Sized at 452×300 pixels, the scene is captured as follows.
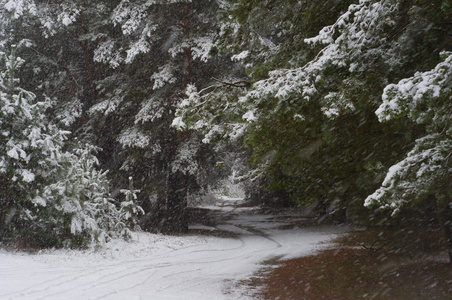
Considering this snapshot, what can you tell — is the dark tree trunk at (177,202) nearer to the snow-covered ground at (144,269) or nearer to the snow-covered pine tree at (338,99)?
the snow-covered ground at (144,269)

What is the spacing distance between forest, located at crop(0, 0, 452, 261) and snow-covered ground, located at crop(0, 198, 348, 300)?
1.02 m

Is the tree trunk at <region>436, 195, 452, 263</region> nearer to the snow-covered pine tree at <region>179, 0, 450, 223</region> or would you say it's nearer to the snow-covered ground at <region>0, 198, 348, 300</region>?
the snow-covered pine tree at <region>179, 0, 450, 223</region>

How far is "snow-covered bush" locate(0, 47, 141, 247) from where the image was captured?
9734 millimetres

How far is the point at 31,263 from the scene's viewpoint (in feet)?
28.2

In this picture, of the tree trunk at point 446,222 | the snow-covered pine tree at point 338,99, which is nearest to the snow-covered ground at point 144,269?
the snow-covered pine tree at point 338,99

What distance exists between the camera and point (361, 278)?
8.21 metres

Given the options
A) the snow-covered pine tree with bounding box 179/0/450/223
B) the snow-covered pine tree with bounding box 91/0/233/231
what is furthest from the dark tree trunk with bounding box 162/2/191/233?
the snow-covered pine tree with bounding box 179/0/450/223

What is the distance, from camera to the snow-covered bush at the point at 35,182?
973 centimetres

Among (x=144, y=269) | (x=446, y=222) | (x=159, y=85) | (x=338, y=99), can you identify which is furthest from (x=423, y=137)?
(x=159, y=85)

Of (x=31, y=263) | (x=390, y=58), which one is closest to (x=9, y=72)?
(x=31, y=263)

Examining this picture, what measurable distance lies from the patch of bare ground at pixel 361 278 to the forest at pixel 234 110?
77 centimetres

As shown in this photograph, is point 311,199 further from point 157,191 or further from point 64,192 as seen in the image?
point 157,191

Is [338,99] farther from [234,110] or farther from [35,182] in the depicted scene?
[35,182]

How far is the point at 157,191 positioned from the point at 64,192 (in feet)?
21.3
